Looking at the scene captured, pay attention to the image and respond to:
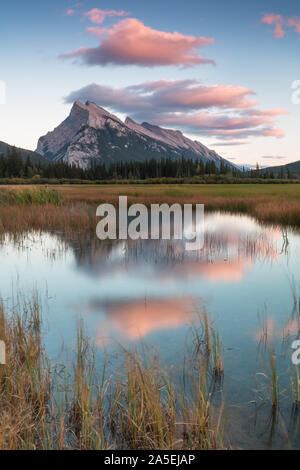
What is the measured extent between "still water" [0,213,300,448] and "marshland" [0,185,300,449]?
0.03 m

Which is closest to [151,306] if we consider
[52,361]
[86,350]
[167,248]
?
[86,350]

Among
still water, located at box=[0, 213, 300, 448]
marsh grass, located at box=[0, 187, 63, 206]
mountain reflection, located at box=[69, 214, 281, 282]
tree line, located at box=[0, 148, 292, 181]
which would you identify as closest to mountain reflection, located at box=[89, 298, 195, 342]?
still water, located at box=[0, 213, 300, 448]

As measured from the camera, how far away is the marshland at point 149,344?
14.6ft

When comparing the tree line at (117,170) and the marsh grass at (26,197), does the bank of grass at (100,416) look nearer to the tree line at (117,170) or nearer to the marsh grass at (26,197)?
the marsh grass at (26,197)

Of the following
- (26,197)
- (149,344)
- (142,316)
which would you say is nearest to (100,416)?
(149,344)

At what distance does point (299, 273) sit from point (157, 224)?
51.4ft

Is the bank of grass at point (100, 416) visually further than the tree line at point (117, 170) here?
No

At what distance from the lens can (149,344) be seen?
23.9ft

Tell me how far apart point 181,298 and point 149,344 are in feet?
11.0

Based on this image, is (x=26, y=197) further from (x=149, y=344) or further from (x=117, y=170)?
(x=117, y=170)

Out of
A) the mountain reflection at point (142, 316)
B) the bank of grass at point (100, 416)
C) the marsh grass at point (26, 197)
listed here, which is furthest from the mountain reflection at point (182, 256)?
the marsh grass at point (26, 197)

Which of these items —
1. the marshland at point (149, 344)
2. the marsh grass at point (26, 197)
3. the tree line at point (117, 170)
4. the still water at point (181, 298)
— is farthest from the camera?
the tree line at point (117, 170)

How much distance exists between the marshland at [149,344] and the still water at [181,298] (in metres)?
0.03

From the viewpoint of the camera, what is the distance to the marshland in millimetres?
4461
